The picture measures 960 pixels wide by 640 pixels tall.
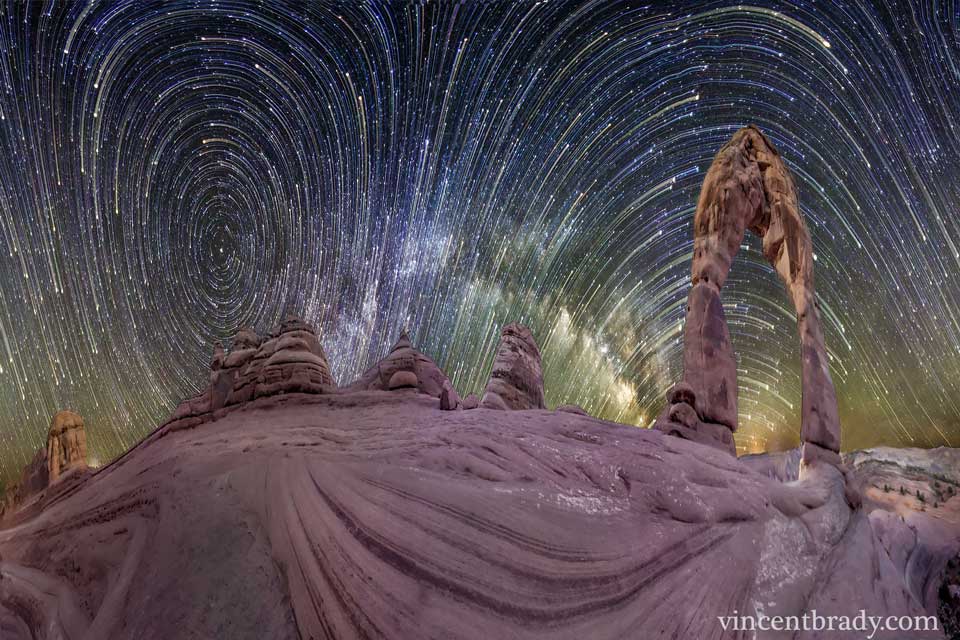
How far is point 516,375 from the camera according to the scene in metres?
11.0

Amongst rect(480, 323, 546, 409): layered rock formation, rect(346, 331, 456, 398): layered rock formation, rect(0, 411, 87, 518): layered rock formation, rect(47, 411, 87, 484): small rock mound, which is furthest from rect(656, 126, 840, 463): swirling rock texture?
rect(47, 411, 87, 484): small rock mound

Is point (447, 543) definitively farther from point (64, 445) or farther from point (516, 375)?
point (64, 445)

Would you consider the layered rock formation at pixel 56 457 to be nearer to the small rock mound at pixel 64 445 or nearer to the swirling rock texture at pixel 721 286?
the small rock mound at pixel 64 445

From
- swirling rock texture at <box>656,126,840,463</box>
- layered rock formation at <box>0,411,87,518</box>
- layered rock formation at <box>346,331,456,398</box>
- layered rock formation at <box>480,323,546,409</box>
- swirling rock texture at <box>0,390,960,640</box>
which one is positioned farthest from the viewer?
layered rock formation at <box>0,411,87,518</box>

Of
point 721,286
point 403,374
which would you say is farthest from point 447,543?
point 721,286

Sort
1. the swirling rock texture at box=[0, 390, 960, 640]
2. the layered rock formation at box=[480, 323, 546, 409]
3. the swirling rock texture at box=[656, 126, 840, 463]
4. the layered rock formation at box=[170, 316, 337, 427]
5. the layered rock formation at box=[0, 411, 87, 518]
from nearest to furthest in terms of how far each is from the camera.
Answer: the swirling rock texture at box=[0, 390, 960, 640] → the swirling rock texture at box=[656, 126, 840, 463] → the layered rock formation at box=[170, 316, 337, 427] → the layered rock formation at box=[480, 323, 546, 409] → the layered rock formation at box=[0, 411, 87, 518]

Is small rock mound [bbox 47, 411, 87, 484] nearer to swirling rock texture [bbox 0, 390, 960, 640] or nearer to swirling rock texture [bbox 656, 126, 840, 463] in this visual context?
swirling rock texture [bbox 0, 390, 960, 640]

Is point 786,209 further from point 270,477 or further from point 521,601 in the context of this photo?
point 270,477

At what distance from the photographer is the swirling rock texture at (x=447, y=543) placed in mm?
4191

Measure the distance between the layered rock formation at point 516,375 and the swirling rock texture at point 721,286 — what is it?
3258 mm

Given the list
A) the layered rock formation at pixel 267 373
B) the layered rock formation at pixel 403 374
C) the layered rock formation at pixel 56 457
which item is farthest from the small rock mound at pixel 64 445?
the layered rock formation at pixel 403 374

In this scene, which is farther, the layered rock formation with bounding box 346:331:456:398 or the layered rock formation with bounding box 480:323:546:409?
the layered rock formation with bounding box 480:323:546:409

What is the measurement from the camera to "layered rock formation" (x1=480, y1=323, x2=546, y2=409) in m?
10.6

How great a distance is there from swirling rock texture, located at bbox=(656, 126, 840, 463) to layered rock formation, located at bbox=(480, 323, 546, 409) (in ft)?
10.7
